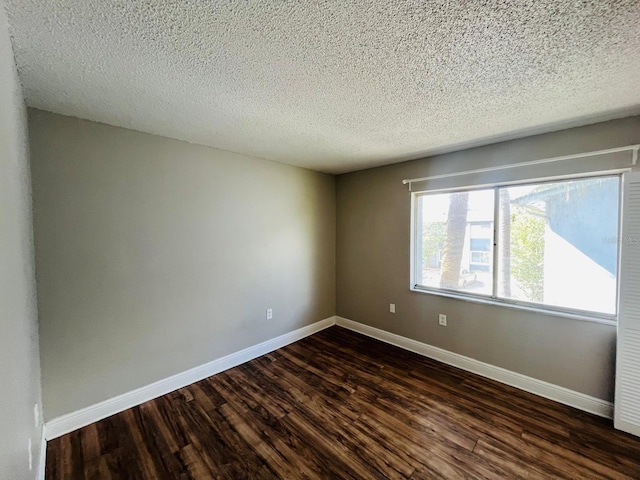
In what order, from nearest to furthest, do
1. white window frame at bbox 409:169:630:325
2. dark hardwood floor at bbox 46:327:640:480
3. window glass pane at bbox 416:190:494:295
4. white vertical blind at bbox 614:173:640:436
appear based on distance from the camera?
dark hardwood floor at bbox 46:327:640:480 → white vertical blind at bbox 614:173:640:436 → white window frame at bbox 409:169:630:325 → window glass pane at bbox 416:190:494:295

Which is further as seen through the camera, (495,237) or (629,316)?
(495,237)

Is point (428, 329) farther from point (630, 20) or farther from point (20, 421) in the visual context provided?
point (20, 421)

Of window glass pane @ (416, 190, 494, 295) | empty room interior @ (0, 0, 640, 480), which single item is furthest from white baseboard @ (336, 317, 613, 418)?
window glass pane @ (416, 190, 494, 295)

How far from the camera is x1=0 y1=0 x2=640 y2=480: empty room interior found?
3.70 feet

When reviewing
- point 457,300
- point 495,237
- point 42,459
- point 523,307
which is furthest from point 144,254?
point 523,307

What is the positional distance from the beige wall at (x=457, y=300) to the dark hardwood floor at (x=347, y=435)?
336 millimetres

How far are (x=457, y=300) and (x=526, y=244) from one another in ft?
2.79

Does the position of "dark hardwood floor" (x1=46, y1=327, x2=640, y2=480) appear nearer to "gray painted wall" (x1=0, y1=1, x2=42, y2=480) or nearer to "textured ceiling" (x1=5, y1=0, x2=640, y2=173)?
"gray painted wall" (x1=0, y1=1, x2=42, y2=480)

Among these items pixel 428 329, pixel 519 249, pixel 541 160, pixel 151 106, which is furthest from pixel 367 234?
pixel 151 106

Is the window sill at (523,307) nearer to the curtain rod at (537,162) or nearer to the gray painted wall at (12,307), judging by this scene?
the curtain rod at (537,162)

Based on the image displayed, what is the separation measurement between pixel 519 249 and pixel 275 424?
2.67m

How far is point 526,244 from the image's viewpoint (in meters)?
2.41

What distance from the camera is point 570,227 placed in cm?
219

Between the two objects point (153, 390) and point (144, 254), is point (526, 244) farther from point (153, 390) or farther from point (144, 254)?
point (153, 390)
